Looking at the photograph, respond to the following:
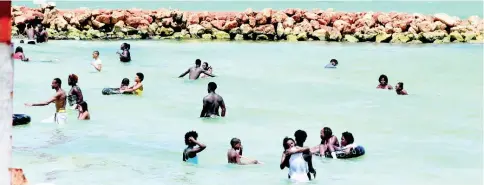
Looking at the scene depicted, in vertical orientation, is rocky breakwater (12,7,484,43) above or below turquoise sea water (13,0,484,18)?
below

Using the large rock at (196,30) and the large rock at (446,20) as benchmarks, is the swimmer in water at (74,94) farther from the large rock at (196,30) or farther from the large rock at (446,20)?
the large rock at (446,20)

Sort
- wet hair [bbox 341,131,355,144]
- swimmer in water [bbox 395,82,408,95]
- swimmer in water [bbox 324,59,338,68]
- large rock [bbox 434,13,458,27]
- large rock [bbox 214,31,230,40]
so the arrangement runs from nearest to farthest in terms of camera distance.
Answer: wet hair [bbox 341,131,355,144]
swimmer in water [bbox 395,82,408,95]
swimmer in water [bbox 324,59,338,68]
large rock [bbox 214,31,230,40]
large rock [bbox 434,13,458,27]

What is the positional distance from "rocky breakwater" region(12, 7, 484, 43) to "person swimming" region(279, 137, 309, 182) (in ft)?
90.0

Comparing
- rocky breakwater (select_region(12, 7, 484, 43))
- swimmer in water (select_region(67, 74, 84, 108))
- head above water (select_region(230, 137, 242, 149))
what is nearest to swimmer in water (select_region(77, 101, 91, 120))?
swimmer in water (select_region(67, 74, 84, 108))

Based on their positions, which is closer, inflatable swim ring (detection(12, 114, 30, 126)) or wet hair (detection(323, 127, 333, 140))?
wet hair (detection(323, 127, 333, 140))

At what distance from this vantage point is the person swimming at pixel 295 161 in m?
9.88

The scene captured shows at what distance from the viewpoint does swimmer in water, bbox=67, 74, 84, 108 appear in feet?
48.6

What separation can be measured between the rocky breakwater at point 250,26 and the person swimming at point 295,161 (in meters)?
27.4

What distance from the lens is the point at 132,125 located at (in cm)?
1480

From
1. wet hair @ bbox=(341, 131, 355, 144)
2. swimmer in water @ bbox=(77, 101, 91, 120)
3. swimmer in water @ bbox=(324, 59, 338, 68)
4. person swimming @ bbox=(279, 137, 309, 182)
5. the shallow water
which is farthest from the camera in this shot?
swimmer in water @ bbox=(324, 59, 338, 68)

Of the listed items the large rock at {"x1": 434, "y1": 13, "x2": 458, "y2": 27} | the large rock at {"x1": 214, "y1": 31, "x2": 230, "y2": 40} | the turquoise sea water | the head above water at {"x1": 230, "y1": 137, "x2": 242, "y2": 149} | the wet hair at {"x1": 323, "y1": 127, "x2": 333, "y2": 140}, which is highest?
the turquoise sea water

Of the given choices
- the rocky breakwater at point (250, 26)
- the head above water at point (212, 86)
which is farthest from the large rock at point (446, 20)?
the head above water at point (212, 86)

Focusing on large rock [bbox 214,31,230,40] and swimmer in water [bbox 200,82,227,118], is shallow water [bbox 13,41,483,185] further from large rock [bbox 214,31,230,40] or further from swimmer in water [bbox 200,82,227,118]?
large rock [bbox 214,31,230,40]

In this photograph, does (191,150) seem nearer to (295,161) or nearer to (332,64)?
(295,161)
